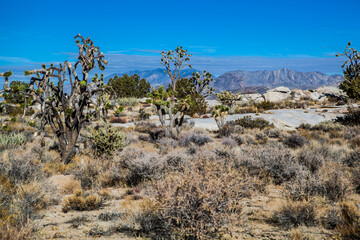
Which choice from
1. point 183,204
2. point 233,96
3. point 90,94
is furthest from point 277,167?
point 233,96

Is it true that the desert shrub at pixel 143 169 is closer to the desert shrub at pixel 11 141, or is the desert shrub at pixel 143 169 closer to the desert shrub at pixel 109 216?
the desert shrub at pixel 109 216

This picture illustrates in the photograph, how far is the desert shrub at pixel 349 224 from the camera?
3.93 metres

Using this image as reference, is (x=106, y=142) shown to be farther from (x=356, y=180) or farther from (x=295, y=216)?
(x=356, y=180)

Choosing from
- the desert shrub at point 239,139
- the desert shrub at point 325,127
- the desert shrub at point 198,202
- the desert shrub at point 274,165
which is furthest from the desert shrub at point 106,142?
the desert shrub at point 325,127

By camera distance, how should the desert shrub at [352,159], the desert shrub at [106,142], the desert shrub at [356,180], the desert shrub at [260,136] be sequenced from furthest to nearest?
the desert shrub at [260,136] → the desert shrub at [106,142] → the desert shrub at [352,159] → the desert shrub at [356,180]

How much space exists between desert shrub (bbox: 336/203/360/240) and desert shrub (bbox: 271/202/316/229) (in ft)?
1.59

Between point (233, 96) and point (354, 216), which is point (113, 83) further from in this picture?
point (354, 216)

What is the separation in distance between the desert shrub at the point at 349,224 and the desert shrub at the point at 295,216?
0.48 metres

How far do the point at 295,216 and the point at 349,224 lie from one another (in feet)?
3.11

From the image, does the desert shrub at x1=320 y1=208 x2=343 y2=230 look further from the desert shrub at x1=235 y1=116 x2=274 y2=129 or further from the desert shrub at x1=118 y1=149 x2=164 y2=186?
the desert shrub at x1=235 y1=116 x2=274 y2=129

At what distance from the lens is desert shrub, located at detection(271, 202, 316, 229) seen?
477 centimetres

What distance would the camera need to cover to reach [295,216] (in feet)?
15.7

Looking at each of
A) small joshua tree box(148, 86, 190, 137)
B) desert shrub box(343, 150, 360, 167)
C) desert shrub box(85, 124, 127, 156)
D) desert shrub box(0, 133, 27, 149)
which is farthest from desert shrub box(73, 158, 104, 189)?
desert shrub box(343, 150, 360, 167)

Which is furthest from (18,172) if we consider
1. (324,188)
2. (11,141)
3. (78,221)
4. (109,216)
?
(324,188)
